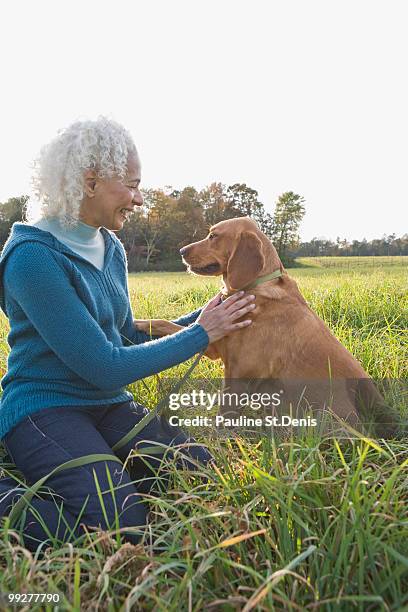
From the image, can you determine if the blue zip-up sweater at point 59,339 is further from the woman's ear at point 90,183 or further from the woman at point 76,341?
the woman's ear at point 90,183

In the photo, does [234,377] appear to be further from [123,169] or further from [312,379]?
[123,169]

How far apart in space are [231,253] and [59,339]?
3.71 ft

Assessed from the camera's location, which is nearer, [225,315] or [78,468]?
[78,468]

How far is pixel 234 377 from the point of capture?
9.67 ft

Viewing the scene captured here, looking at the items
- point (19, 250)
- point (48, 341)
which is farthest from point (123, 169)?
point (48, 341)

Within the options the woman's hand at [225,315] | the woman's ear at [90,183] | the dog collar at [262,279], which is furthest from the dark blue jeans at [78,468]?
the woman's ear at [90,183]

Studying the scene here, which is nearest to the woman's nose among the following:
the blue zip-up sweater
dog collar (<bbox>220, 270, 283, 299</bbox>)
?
the blue zip-up sweater

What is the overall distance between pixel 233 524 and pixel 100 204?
5.04ft

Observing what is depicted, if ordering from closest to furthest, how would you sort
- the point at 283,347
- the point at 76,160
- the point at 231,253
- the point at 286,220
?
1. the point at 76,160
2. the point at 283,347
3. the point at 231,253
4. the point at 286,220

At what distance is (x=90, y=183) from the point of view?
2.53m

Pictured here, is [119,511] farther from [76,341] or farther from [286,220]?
[286,220]

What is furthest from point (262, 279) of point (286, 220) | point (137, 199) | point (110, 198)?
point (286, 220)

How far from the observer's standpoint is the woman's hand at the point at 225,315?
2549 mm

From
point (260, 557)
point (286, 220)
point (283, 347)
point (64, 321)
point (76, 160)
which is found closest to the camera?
point (260, 557)
